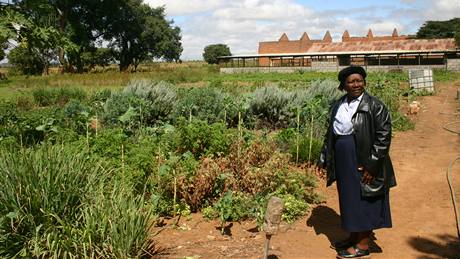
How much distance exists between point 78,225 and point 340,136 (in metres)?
2.24

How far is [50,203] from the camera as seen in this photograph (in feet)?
11.6

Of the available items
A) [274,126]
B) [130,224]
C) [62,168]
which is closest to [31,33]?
[62,168]

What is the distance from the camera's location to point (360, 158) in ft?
12.4

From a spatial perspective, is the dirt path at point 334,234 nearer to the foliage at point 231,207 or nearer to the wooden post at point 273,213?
the foliage at point 231,207

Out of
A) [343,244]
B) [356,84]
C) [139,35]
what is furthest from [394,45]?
[356,84]

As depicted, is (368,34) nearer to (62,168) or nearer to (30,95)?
(30,95)

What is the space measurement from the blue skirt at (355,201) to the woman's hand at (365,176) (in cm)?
5

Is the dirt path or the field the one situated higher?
the field

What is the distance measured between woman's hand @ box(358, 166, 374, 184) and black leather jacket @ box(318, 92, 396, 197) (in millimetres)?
25

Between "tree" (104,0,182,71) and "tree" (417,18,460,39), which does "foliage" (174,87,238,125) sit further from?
"tree" (417,18,460,39)

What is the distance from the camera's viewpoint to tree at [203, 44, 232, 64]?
83.3 metres

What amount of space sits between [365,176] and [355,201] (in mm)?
254

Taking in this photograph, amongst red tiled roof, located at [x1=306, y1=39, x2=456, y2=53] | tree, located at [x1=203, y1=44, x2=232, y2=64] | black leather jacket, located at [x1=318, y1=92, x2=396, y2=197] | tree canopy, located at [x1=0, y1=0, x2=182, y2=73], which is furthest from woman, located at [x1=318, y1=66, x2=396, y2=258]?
tree, located at [x1=203, y1=44, x2=232, y2=64]

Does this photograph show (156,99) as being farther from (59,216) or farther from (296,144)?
(59,216)
